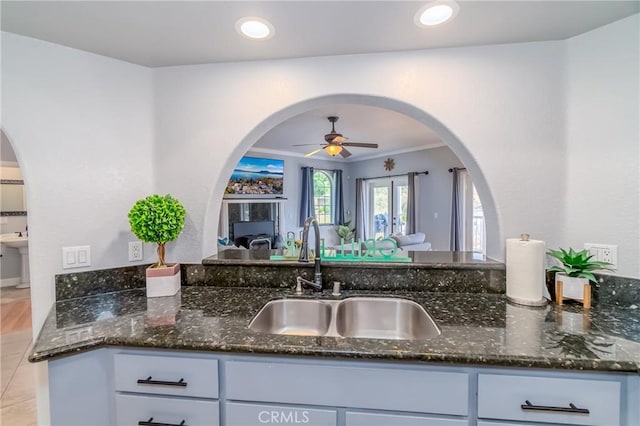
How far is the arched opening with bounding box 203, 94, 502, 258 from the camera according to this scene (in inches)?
64.6

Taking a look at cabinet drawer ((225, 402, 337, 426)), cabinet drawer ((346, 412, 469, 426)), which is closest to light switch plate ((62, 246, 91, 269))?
cabinet drawer ((225, 402, 337, 426))

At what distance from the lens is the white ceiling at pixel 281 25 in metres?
1.26

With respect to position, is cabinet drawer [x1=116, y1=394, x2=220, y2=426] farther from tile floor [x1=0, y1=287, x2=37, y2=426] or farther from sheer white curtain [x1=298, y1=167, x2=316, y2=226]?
sheer white curtain [x1=298, y1=167, x2=316, y2=226]

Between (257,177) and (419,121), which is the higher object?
(257,177)

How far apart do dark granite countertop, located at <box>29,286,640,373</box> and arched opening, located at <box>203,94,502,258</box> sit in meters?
0.37

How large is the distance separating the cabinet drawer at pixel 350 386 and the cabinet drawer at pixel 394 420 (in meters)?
0.03

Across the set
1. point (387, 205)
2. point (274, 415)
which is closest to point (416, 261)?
point (274, 415)

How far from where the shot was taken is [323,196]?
7645 millimetres

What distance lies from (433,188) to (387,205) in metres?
1.31

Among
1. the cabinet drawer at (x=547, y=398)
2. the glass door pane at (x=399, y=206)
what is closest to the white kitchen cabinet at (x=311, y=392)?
the cabinet drawer at (x=547, y=398)

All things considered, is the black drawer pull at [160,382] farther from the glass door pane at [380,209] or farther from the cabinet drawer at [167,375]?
the glass door pane at [380,209]

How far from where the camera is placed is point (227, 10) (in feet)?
4.18

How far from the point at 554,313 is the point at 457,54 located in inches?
53.1

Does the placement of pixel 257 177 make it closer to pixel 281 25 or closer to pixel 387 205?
pixel 387 205
